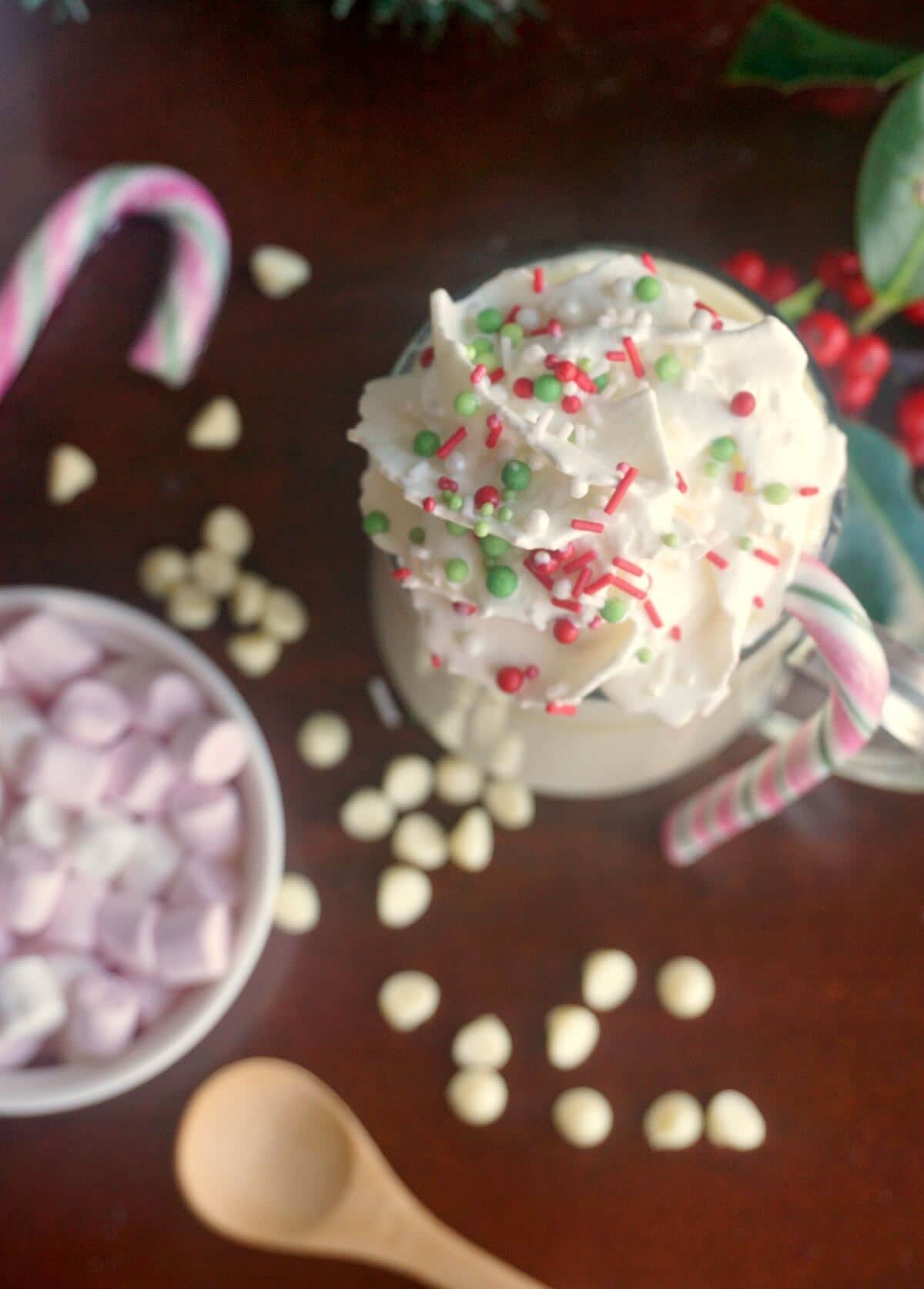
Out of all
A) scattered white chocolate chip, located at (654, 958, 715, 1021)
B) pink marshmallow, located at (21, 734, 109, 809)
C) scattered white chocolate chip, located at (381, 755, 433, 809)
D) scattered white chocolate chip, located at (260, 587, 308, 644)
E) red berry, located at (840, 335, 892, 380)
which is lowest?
scattered white chocolate chip, located at (654, 958, 715, 1021)

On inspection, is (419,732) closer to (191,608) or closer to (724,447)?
(191,608)

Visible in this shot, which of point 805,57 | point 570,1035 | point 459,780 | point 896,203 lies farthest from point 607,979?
point 805,57

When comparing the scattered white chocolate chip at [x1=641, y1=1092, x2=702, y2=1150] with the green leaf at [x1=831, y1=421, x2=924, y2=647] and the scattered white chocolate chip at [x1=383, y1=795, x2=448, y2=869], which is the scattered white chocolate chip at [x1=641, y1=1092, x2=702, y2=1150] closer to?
the scattered white chocolate chip at [x1=383, y1=795, x2=448, y2=869]

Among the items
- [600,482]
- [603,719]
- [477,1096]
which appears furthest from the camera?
[477,1096]

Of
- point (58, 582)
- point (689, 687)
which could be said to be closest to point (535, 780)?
point (689, 687)

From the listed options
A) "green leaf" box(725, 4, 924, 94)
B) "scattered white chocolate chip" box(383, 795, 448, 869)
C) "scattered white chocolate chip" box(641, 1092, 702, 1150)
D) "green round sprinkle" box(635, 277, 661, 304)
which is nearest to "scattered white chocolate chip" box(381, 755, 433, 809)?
"scattered white chocolate chip" box(383, 795, 448, 869)

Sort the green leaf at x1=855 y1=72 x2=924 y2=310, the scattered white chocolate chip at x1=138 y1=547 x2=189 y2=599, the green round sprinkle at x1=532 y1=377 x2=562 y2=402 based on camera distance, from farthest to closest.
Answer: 1. the scattered white chocolate chip at x1=138 y1=547 x2=189 y2=599
2. the green leaf at x1=855 y1=72 x2=924 y2=310
3. the green round sprinkle at x1=532 y1=377 x2=562 y2=402

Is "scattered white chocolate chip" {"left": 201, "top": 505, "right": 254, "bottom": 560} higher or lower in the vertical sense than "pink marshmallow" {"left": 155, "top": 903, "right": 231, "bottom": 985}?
higher

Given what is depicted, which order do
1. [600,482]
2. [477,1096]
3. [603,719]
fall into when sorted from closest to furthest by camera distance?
[600,482] → [603,719] → [477,1096]
